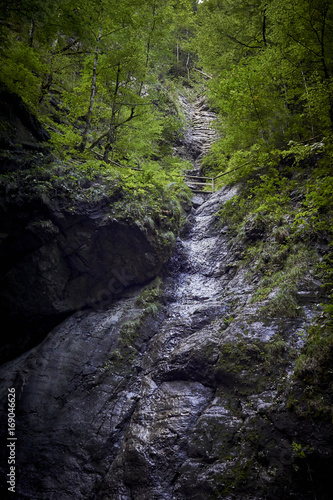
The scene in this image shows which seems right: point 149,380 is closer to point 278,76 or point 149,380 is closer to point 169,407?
point 169,407

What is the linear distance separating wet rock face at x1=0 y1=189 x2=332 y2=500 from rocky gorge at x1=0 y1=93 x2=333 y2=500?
0.03 m

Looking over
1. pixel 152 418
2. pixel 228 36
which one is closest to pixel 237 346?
pixel 152 418

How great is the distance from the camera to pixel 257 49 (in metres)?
13.1

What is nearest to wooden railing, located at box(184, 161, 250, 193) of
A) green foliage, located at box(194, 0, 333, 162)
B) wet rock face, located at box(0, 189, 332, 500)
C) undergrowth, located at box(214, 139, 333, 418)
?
green foliage, located at box(194, 0, 333, 162)

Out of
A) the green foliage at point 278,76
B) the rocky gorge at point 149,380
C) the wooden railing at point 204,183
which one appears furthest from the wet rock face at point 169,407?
the wooden railing at point 204,183

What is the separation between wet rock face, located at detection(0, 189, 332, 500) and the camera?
437 cm

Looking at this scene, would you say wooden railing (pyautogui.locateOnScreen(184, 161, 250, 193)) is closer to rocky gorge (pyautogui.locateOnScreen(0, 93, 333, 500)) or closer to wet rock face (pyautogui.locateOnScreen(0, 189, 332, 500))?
rocky gorge (pyautogui.locateOnScreen(0, 93, 333, 500))

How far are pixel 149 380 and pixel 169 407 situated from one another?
3.92ft

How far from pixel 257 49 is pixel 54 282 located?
48.9ft

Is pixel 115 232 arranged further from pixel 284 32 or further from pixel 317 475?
pixel 284 32

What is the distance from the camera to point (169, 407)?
6234 mm

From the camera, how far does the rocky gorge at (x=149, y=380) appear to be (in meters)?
4.51

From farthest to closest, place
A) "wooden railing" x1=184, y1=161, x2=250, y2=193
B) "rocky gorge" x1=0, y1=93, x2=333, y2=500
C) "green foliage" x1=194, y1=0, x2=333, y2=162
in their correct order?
"wooden railing" x1=184, y1=161, x2=250, y2=193 < "green foliage" x1=194, y1=0, x2=333, y2=162 < "rocky gorge" x1=0, y1=93, x2=333, y2=500

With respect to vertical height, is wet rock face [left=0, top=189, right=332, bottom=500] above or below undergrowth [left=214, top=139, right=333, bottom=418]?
below
